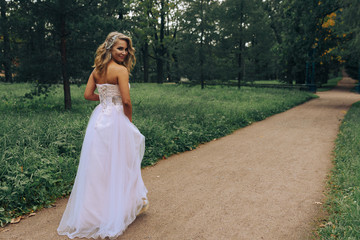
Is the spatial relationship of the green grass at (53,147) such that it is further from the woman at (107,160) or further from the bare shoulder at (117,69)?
the bare shoulder at (117,69)

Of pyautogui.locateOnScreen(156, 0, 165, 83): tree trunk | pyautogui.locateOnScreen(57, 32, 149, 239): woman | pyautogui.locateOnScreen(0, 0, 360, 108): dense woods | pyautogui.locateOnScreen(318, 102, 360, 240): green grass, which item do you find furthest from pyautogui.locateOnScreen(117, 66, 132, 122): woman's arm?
pyautogui.locateOnScreen(156, 0, 165, 83): tree trunk

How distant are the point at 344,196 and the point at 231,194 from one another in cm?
164

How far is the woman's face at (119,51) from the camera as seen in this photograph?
335 cm

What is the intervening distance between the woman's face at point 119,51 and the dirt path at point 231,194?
2.15 meters

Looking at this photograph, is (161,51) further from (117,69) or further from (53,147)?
(117,69)

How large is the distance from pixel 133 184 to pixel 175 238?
2.76 feet

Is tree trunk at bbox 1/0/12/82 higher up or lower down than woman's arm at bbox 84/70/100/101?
higher up

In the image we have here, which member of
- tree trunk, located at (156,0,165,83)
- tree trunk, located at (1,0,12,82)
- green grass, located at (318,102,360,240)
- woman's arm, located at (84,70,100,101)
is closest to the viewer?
green grass, located at (318,102,360,240)

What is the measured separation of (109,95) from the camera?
3426mm

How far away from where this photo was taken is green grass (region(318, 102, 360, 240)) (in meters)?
3.24

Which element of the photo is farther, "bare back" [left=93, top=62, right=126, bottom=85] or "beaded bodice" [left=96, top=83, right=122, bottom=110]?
Result: "beaded bodice" [left=96, top=83, right=122, bottom=110]

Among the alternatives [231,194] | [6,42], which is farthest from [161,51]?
[231,194]

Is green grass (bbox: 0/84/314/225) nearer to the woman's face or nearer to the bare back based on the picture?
the bare back

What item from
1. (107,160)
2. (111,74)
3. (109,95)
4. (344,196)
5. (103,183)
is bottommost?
(344,196)
